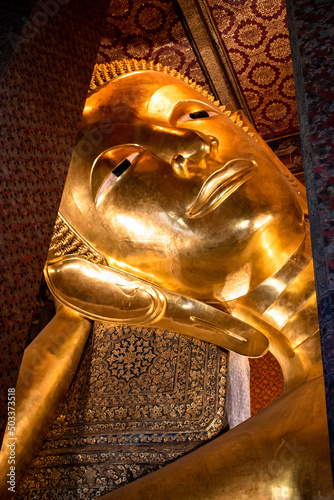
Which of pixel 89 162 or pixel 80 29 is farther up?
pixel 80 29

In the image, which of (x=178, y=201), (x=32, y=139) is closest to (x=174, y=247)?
(x=178, y=201)

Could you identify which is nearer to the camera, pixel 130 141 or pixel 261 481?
pixel 261 481

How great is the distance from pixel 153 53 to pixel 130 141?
1.13m

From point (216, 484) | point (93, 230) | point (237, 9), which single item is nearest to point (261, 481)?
point (216, 484)

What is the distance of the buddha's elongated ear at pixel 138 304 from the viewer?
1873 millimetres

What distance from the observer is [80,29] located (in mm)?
→ 1652

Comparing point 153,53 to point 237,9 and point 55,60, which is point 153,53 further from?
point 55,60

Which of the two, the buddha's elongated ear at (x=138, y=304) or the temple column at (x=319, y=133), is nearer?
the temple column at (x=319, y=133)

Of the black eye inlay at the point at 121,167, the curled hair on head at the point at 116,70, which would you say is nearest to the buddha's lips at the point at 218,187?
the black eye inlay at the point at 121,167

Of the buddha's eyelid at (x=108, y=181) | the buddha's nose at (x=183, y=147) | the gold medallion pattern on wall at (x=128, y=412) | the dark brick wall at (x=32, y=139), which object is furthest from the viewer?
the buddha's eyelid at (x=108, y=181)

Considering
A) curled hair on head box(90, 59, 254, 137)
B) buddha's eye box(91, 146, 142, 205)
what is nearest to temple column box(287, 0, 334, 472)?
buddha's eye box(91, 146, 142, 205)

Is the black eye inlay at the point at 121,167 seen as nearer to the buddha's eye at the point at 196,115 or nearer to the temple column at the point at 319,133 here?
the buddha's eye at the point at 196,115

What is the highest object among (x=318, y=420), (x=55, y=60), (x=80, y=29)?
(x=80, y=29)

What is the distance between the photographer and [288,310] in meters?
1.94
